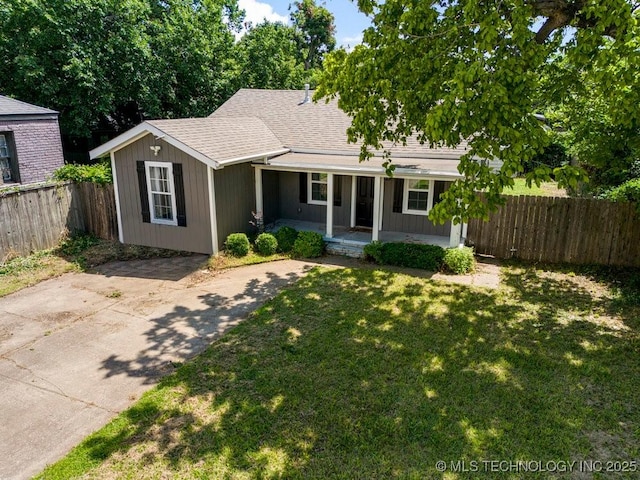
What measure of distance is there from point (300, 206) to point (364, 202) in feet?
7.36

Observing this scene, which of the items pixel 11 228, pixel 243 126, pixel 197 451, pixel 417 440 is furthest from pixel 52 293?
pixel 417 440

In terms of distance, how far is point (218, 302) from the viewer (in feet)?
30.9

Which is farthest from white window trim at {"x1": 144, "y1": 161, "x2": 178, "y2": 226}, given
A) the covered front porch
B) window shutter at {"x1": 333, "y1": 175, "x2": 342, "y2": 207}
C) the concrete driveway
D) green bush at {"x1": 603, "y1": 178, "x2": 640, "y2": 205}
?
green bush at {"x1": 603, "y1": 178, "x2": 640, "y2": 205}

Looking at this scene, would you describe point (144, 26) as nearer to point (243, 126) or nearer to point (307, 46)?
point (243, 126)

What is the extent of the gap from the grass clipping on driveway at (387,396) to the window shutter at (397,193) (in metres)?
4.81

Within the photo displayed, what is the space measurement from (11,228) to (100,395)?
747 cm

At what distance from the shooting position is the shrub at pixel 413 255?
37.1 ft

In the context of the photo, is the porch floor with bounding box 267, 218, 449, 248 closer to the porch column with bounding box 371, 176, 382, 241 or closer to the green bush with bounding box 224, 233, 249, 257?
the porch column with bounding box 371, 176, 382, 241

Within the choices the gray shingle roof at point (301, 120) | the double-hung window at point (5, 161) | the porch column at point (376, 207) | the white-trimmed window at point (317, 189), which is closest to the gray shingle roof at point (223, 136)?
the gray shingle roof at point (301, 120)

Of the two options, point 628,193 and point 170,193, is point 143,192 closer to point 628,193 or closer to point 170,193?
point 170,193

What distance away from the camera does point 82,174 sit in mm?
13289

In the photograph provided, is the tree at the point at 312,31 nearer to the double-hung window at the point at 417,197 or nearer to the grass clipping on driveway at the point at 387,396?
Result: the double-hung window at the point at 417,197

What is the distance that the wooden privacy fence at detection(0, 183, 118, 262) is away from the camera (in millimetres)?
11250

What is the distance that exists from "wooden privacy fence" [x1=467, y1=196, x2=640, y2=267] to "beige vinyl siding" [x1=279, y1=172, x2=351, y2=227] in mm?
4006
